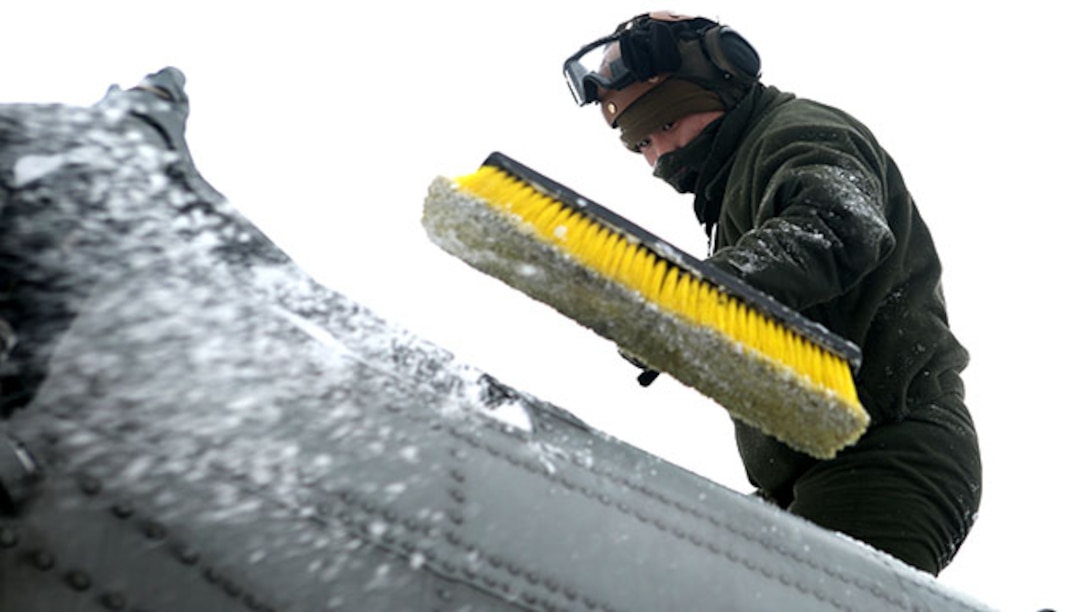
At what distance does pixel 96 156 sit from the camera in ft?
4.85

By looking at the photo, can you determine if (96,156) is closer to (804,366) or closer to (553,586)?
(553,586)

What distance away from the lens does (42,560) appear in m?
1.27

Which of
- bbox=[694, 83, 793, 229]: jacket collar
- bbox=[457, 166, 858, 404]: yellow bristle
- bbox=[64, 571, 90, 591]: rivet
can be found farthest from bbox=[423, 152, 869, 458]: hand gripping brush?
bbox=[694, 83, 793, 229]: jacket collar

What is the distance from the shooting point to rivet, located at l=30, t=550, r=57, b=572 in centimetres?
127

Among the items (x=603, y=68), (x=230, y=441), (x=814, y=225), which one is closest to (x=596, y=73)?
(x=603, y=68)

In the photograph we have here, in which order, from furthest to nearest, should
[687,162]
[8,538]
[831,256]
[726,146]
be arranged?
[687,162] < [726,146] < [831,256] < [8,538]

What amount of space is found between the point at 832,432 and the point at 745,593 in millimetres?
436

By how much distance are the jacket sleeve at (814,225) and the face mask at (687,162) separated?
0.61 metres

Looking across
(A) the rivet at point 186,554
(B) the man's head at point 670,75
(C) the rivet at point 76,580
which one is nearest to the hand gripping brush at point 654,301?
(A) the rivet at point 186,554

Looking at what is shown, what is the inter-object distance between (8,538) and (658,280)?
122 cm

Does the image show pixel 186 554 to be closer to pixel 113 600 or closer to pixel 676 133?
pixel 113 600

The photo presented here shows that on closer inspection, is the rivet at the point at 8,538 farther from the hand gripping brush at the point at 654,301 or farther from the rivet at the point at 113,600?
the hand gripping brush at the point at 654,301

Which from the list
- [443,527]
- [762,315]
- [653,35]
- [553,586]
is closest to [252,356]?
[443,527]

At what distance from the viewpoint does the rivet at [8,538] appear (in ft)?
4.12
